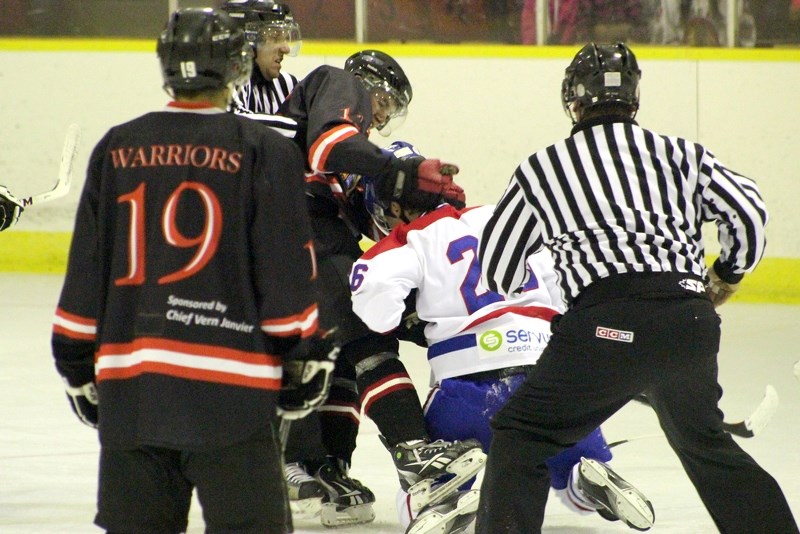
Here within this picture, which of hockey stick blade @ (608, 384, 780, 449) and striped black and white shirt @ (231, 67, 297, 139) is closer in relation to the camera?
hockey stick blade @ (608, 384, 780, 449)

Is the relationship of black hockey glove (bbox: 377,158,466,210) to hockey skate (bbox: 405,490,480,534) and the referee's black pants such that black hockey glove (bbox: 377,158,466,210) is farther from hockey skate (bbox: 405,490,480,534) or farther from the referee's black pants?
hockey skate (bbox: 405,490,480,534)

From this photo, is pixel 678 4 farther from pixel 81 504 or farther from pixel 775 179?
pixel 81 504

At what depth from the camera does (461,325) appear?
3.18 meters

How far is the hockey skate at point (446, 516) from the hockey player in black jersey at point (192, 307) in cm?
106

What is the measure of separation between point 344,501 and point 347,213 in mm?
745

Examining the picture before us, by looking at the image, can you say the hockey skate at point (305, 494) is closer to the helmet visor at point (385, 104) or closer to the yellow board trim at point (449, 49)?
the helmet visor at point (385, 104)

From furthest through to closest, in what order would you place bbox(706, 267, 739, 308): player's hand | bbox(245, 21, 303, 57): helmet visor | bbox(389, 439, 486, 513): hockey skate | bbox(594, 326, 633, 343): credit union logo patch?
bbox(245, 21, 303, 57): helmet visor, bbox(389, 439, 486, 513): hockey skate, bbox(706, 267, 739, 308): player's hand, bbox(594, 326, 633, 343): credit union logo patch

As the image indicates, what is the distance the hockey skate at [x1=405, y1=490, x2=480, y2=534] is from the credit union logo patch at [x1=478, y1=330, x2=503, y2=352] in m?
0.34

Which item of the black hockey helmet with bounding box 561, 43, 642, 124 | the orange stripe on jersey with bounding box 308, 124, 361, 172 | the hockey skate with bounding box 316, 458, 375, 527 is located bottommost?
the hockey skate with bounding box 316, 458, 375, 527

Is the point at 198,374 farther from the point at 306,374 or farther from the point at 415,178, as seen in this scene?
the point at 415,178

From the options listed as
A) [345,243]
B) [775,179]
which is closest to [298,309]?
[345,243]

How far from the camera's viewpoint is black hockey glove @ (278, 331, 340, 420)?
6.60 feet

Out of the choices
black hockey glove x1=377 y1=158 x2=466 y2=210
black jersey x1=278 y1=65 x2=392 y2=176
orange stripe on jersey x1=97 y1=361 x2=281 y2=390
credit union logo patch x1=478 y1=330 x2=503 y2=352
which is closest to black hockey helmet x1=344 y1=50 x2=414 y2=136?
black jersey x1=278 y1=65 x2=392 y2=176

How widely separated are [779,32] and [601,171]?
4.74 m
